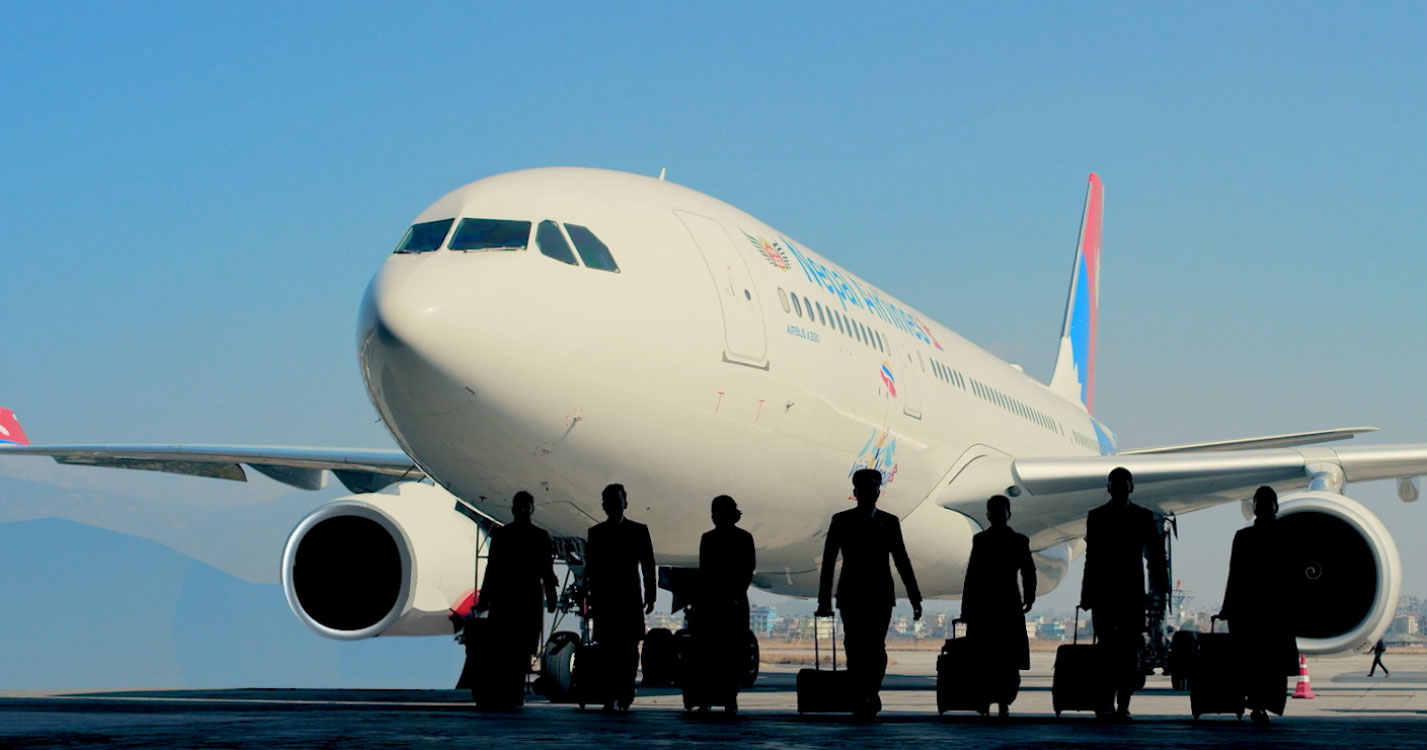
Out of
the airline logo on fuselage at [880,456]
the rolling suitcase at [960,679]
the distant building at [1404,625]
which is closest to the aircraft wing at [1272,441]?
the airline logo on fuselage at [880,456]

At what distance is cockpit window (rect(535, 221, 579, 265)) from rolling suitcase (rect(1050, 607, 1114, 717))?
3.65m

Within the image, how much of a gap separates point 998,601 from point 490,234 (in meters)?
3.74

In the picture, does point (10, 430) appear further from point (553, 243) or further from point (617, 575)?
point (617, 575)

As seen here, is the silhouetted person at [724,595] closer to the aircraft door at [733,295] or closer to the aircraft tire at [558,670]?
the aircraft tire at [558,670]

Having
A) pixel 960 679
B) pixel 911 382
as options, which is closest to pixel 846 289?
pixel 911 382

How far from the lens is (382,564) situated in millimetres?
12391

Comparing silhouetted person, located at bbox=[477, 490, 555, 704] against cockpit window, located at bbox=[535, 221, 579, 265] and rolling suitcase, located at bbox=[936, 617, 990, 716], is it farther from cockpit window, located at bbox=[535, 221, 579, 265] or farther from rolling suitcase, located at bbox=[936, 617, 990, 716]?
rolling suitcase, located at bbox=[936, 617, 990, 716]

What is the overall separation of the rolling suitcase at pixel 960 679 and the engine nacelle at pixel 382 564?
537cm

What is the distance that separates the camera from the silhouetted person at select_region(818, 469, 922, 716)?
7.27 metres

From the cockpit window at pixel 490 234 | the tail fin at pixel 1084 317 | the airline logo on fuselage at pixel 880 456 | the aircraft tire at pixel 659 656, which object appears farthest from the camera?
the tail fin at pixel 1084 317

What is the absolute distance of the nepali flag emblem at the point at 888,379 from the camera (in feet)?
40.2

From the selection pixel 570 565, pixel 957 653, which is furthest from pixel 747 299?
pixel 957 653

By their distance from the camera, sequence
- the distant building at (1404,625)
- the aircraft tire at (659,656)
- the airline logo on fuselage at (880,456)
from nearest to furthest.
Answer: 1. the aircraft tire at (659,656)
2. the airline logo on fuselage at (880,456)
3. the distant building at (1404,625)

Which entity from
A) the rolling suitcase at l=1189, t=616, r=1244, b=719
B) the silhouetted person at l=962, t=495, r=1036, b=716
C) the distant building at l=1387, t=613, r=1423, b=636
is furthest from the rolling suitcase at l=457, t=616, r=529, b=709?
the distant building at l=1387, t=613, r=1423, b=636
